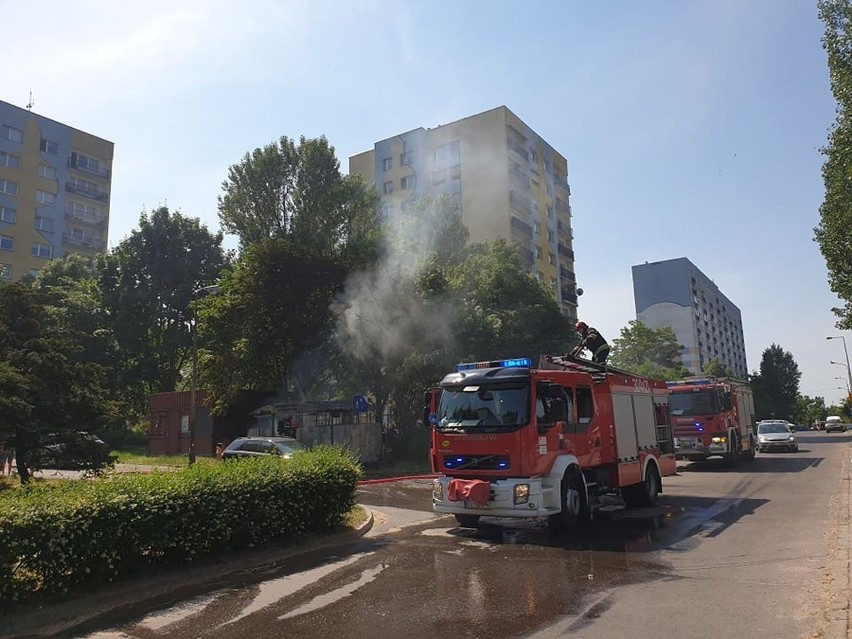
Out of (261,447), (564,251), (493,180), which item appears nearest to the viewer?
(261,447)

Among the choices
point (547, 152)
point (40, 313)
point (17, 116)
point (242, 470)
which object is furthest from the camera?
point (547, 152)

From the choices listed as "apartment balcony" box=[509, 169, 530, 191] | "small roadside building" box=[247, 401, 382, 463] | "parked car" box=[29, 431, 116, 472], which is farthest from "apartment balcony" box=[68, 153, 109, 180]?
"parked car" box=[29, 431, 116, 472]

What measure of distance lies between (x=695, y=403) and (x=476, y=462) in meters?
13.0

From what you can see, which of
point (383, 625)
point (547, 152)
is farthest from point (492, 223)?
point (383, 625)

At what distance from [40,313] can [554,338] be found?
2258 centimetres

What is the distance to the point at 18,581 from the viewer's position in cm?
571

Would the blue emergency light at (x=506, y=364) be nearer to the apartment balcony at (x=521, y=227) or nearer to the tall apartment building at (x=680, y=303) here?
the apartment balcony at (x=521, y=227)

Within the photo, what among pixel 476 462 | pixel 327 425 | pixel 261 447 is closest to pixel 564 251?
pixel 327 425

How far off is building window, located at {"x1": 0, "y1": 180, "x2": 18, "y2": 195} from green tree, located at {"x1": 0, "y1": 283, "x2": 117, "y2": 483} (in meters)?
48.0

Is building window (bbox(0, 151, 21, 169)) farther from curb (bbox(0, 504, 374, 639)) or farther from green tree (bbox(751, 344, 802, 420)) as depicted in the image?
green tree (bbox(751, 344, 802, 420))

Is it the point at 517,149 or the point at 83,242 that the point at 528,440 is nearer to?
the point at 517,149

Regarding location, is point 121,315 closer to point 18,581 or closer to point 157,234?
point 157,234

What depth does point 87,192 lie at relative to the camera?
60.7m

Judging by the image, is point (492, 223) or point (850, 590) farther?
point (492, 223)
